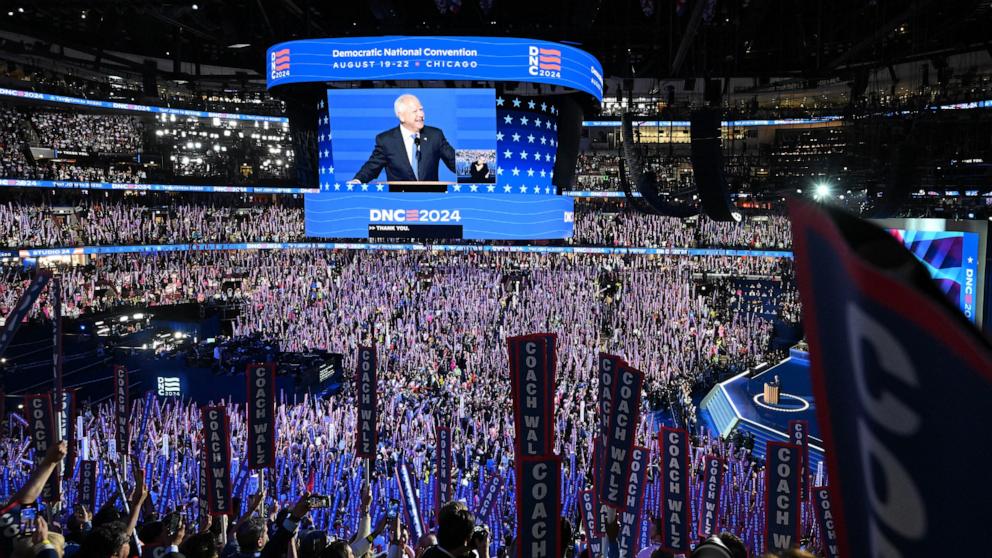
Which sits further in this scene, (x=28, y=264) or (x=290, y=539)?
(x=28, y=264)

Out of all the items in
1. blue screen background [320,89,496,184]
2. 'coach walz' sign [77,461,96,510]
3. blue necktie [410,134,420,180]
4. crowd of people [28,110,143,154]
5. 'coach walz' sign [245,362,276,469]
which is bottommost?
'coach walz' sign [77,461,96,510]

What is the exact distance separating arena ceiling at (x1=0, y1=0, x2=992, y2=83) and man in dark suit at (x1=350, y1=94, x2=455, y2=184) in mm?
3498

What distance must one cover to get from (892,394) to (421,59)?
20544 millimetres

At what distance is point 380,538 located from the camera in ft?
27.8

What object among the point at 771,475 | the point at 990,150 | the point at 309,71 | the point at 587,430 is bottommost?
the point at 587,430

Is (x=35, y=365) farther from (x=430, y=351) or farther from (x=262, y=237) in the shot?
(x=262, y=237)

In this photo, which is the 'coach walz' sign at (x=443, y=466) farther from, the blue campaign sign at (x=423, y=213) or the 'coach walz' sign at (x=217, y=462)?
the blue campaign sign at (x=423, y=213)

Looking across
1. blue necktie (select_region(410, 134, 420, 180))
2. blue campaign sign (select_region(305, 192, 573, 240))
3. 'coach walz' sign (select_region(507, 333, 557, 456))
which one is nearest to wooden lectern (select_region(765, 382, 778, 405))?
blue campaign sign (select_region(305, 192, 573, 240))

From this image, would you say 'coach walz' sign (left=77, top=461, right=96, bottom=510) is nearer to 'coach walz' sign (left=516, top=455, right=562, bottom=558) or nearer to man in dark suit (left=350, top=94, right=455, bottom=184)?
'coach walz' sign (left=516, top=455, right=562, bottom=558)

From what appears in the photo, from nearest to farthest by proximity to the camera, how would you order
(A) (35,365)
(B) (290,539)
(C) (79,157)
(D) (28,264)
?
(B) (290,539), (A) (35,365), (D) (28,264), (C) (79,157)

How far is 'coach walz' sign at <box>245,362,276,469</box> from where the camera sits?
792 cm

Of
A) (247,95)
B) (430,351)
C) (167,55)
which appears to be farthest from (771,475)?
(247,95)

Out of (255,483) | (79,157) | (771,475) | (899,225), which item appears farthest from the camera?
(79,157)

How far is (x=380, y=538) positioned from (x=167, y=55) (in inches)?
1239
